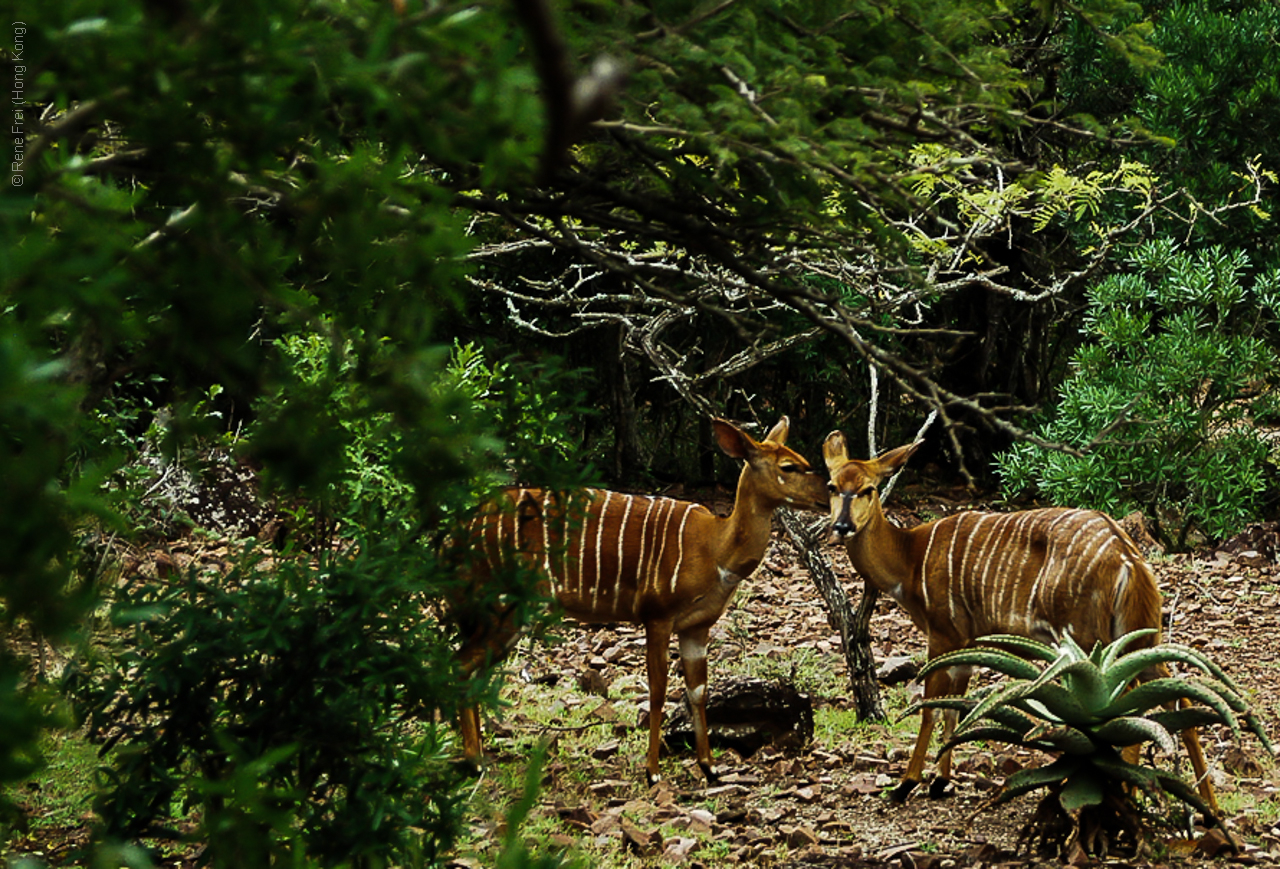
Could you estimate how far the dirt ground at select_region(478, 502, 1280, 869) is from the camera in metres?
4.95

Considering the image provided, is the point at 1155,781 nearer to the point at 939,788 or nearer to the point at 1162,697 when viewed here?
the point at 1162,697

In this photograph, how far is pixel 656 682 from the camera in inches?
236

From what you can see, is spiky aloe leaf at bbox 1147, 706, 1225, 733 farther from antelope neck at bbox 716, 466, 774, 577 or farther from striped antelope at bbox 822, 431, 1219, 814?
antelope neck at bbox 716, 466, 774, 577

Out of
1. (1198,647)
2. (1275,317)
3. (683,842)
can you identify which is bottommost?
(683,842)

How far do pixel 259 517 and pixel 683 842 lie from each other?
584cm

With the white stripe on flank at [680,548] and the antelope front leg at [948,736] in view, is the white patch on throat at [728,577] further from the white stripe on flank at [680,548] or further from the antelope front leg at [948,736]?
the antelope front leg at [948,736]

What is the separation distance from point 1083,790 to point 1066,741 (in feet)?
0.52

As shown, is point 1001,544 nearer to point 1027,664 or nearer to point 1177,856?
point 1027,664

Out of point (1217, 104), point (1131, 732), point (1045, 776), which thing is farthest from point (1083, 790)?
point (1217, 104)

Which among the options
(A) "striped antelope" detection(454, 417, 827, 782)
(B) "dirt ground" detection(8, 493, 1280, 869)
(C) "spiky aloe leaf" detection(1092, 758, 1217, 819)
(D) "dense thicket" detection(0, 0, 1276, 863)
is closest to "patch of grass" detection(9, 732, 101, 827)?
(B) "dirt ground" detection(8, 493, 1280, 869)

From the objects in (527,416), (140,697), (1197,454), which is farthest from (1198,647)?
(140,697)

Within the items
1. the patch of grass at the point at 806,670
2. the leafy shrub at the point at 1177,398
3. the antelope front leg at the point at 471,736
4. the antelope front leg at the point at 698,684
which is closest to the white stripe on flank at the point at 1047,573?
the antelope front leg at the point at 698,684

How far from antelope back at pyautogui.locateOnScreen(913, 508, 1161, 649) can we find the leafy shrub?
12.3 feet

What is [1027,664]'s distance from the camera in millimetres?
4656
